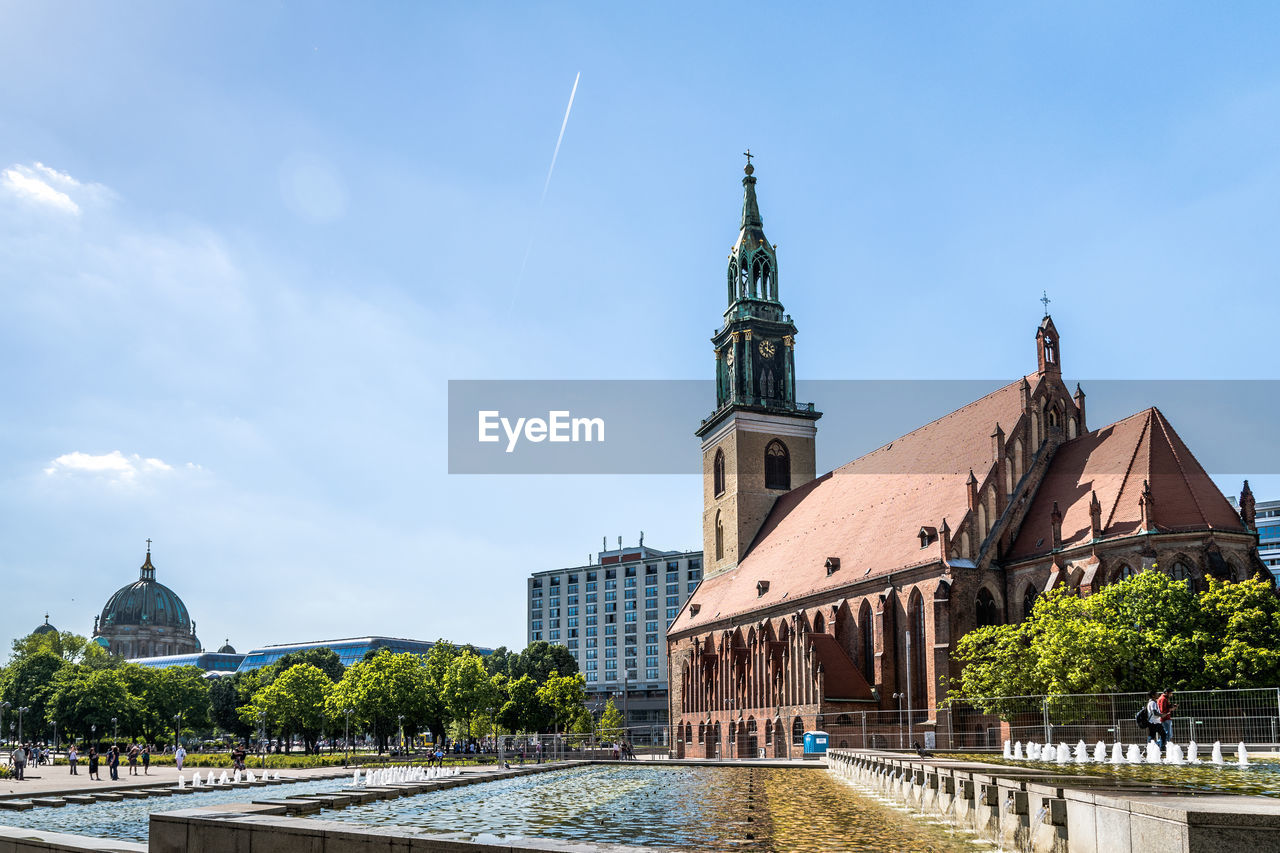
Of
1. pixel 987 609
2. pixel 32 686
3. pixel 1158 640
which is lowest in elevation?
pixel 32 686

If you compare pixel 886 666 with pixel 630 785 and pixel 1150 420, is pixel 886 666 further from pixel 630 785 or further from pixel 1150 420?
pixel 630 785

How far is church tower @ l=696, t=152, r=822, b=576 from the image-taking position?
270 ft

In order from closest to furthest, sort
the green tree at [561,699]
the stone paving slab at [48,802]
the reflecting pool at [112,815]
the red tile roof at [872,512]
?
1. the reflecting pool at [112,815]
2. the stone paving slab at [48,802]
3. the red tile roof at [872,512]
4. the green tree at [561,699]

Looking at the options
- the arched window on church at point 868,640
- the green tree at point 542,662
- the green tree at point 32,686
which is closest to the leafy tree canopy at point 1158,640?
the arched window on church at point 868,640

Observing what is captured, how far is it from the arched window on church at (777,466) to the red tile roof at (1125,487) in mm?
29618

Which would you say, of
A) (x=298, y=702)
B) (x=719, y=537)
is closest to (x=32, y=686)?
(x=298, y=702)

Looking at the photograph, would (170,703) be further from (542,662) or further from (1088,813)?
(1088,813)

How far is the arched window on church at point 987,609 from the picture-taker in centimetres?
5260

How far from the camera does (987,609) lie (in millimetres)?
52750

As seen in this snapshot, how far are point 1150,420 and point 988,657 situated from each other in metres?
12.9

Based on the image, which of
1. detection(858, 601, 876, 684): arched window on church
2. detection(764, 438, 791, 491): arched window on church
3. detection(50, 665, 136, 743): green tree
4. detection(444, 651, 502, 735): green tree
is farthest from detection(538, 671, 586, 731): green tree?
detection(858, 601, 876, 684): arched window on church

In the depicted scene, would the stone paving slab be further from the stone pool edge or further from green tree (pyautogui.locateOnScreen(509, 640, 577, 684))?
green tree (pyautogui.locateOnScreen(509, 640, 577, 684))

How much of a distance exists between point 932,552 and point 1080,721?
622 inches

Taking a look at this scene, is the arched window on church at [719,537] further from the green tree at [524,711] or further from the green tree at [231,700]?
the green tree at [231,700]
